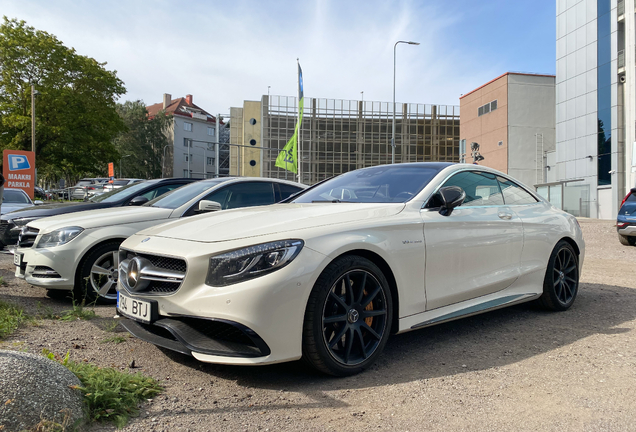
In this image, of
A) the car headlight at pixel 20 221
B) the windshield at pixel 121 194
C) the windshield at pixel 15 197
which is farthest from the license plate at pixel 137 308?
the windshield at pixel 15 197

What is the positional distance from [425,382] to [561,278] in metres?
2.72

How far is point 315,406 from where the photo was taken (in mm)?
2830

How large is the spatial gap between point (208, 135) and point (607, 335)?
289ft

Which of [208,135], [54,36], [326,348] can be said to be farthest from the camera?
[208,135]

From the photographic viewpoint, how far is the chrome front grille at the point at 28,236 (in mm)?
5582

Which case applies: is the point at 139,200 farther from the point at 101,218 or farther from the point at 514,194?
the point at 514,194

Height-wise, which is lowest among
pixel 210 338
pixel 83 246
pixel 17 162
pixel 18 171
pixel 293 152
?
pixel 210 338

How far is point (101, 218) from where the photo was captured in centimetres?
550

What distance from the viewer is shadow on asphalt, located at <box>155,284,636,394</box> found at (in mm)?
3234

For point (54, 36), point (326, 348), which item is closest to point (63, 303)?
point (326, 348)

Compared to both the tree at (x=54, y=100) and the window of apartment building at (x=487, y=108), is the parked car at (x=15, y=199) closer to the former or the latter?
the tree at (x=54, y=100)

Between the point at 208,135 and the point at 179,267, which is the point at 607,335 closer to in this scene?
the point at 179,267

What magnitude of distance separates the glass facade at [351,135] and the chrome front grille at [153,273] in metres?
62.4

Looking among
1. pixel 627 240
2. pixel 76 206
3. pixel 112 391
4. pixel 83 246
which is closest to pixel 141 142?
pixel 627 240
